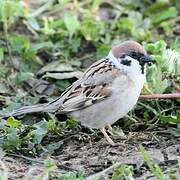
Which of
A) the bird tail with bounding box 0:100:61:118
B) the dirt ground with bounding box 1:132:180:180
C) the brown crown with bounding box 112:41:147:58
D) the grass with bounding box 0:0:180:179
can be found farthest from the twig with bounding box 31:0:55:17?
the dirt ground with bounding box 1:132:180:180

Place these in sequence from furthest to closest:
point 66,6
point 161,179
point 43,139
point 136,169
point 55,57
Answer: point 66,6 → point 55,57 → point 43,139 → point 136,169 → point 161,179

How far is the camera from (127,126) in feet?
17.5

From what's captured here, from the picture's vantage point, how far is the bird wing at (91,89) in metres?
5.05

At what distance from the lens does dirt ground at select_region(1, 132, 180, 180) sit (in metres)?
4.51

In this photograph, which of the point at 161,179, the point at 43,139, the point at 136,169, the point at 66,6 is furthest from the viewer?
the point at 66,6

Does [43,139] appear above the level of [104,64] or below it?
below

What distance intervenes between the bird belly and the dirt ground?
152 mm

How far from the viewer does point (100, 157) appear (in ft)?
15.7

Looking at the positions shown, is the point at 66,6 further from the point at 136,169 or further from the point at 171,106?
the point at 136,169

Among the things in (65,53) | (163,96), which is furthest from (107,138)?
(65,53)

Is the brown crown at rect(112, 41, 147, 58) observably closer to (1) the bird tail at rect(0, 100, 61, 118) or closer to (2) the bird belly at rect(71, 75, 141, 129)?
(2) the bird belly at rect(71, 75, 141, 129)

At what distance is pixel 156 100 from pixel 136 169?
1.03 m

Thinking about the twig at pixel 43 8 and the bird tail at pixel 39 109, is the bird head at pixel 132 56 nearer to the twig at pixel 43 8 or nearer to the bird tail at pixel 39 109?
the bird tail at pixel 39 109

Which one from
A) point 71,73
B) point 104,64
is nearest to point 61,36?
point 71,73
